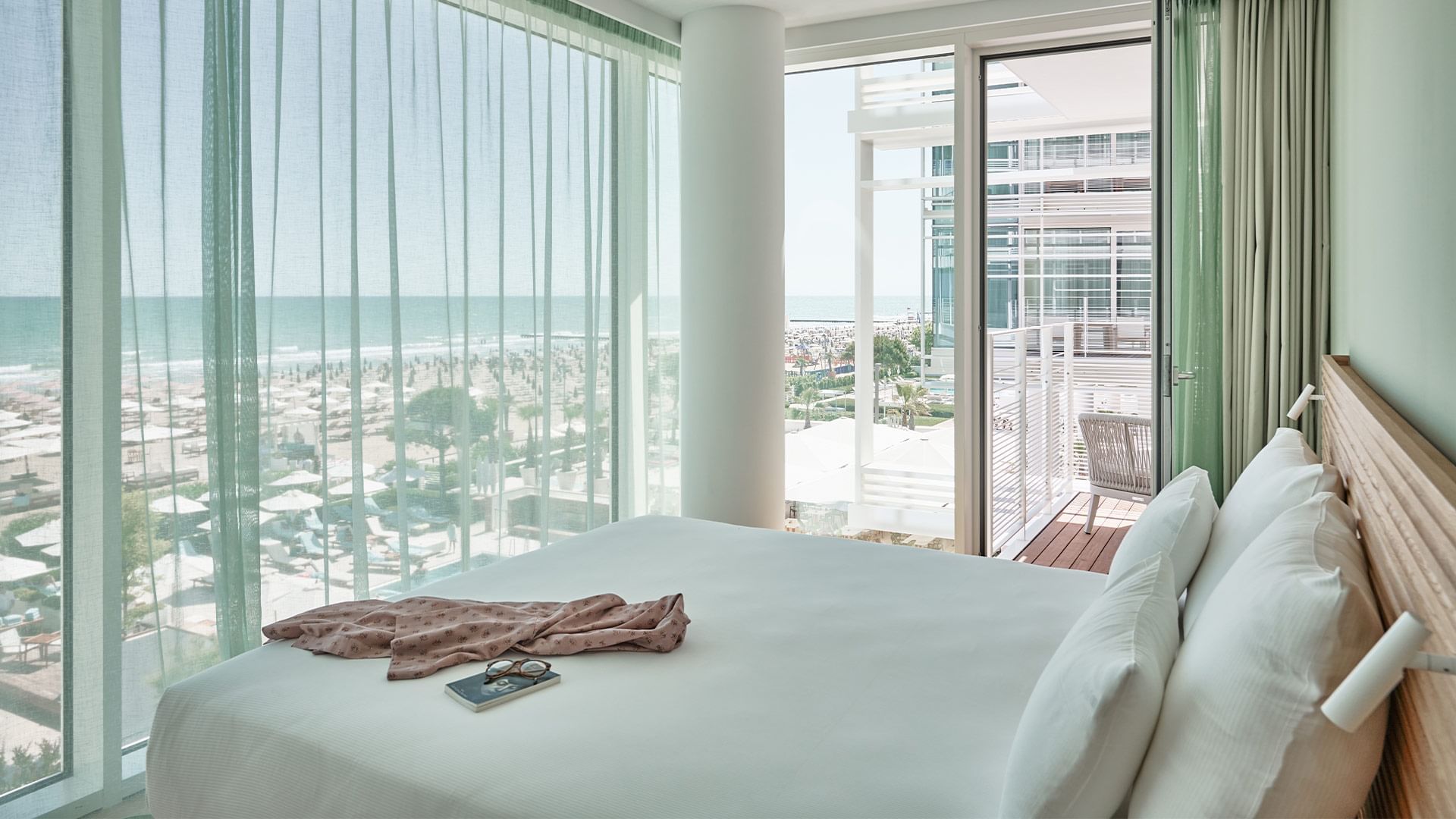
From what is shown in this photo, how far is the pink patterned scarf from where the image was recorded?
78.1 inches

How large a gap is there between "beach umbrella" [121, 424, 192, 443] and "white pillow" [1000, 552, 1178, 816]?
236 centimetres

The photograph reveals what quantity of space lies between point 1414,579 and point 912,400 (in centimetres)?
382

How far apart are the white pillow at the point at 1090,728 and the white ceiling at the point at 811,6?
3.67m

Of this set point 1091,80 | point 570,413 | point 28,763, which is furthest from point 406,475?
point 1091,80

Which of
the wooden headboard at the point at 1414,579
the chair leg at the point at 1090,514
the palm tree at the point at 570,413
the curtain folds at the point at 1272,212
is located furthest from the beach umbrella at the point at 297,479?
the chair leg at the point at 1090,514

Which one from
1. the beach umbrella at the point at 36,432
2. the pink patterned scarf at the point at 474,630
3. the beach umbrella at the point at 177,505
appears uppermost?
the beach umbrella at the point at 36,432

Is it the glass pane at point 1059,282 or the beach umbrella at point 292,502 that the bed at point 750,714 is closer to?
the beach umbrella at point 292,502

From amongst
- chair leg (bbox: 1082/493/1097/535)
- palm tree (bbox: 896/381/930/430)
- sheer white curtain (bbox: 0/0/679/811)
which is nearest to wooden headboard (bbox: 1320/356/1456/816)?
sheer white curtain (bbox: 0/0/679/811)

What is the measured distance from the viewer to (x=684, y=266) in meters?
4.46

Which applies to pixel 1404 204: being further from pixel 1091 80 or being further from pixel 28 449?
pixel 1091 80

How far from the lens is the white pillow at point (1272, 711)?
3.23ft

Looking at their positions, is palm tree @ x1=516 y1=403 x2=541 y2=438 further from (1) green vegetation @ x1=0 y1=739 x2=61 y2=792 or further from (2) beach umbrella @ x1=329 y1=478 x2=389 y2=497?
(1) green vegetation @ x1=0 y1=739 x2=61 y2=792

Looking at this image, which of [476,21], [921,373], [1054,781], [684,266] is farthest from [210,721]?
[921,373]

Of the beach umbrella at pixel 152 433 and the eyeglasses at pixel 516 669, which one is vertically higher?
the beach umbrella at pixel 152 433
